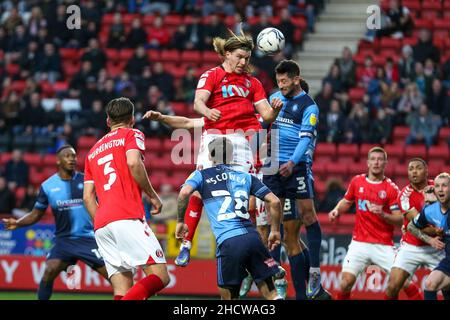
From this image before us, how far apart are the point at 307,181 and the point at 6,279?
7448 mm

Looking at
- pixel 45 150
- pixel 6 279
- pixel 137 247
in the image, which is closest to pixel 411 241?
pixel 137 247

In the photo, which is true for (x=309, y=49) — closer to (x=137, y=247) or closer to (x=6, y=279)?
(x=6, y=279)

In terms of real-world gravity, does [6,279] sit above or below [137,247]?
below

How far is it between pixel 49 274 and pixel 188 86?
952 cm

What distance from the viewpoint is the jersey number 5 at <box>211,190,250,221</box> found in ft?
30.7

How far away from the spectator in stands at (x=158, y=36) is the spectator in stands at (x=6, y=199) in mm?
5795

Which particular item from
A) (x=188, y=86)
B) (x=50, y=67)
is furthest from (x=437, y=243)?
(x=50, y=67)

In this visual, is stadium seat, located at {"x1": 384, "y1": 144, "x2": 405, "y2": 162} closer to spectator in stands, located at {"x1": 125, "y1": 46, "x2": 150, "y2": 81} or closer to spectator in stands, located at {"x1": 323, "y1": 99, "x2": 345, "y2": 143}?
spectator in stands, located at {"x1": 323, "y1": 99, "x2": 345, "y2": 143}

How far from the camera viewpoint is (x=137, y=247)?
30.2 feet

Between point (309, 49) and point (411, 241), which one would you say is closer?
point (411, 241)

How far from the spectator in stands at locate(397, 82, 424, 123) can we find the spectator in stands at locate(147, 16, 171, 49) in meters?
6.36

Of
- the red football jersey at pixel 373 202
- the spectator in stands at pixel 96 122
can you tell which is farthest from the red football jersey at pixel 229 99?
the spectator in stands at pixel 96 122

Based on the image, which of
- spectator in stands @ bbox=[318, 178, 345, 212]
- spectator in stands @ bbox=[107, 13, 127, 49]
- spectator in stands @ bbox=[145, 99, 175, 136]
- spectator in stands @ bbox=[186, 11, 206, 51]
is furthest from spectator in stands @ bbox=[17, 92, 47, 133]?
spectator in stands @ bbox=[318, 178, 345, 212]

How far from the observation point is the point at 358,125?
65.4ft
